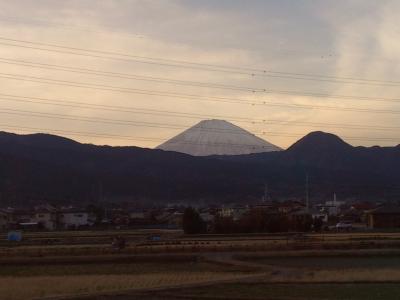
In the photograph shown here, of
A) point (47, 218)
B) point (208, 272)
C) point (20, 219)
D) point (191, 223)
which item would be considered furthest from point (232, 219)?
point (208, 272)

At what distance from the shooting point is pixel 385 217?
322ft

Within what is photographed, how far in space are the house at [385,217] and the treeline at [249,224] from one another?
14.6 meters

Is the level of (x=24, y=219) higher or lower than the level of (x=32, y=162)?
lower

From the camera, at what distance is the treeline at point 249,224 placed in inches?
3342

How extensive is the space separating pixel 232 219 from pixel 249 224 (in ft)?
11.0

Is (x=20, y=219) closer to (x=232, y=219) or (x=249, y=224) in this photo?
(x=232, y=219)

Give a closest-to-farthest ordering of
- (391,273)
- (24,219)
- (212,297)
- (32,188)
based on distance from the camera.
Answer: (212,297)
(391,273)
(24,219)
(32,188)

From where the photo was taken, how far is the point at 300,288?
28.4m

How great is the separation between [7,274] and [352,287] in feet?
65.1

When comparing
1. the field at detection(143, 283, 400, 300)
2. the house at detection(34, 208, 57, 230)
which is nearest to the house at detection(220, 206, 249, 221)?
the house at detection(34, 208, 57, 230)

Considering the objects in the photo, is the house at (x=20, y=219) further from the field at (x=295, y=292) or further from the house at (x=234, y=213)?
the field at (x=295, y=292)

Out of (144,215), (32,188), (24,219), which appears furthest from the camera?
(32,188)

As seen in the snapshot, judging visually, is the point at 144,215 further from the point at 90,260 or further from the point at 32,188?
the point at 90,260

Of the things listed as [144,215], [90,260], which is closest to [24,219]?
[144,215]
